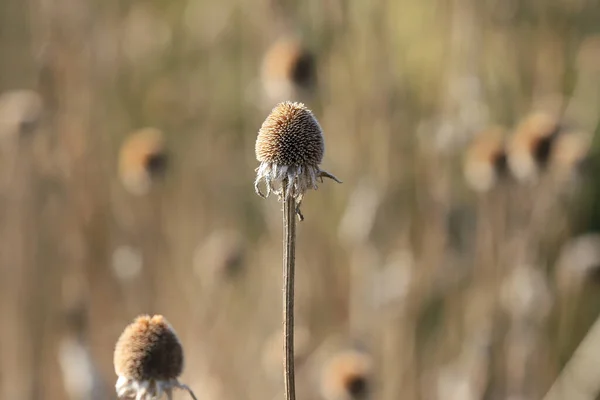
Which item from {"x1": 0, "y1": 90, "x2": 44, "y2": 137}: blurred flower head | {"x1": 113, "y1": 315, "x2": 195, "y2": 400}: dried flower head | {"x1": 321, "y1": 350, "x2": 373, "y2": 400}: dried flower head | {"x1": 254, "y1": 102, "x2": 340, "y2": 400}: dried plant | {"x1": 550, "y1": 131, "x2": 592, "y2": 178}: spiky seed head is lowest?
{"x1": 321, "y1": 350, "x2": 373, "y2": 400}: dried flower head

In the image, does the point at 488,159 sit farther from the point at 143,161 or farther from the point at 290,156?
the point at 290,156

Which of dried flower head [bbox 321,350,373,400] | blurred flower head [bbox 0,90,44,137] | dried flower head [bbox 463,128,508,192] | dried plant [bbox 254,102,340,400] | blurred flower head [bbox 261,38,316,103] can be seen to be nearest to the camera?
dried plant [bbox 254,102,340,400]

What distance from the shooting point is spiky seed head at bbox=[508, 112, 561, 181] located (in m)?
2.13

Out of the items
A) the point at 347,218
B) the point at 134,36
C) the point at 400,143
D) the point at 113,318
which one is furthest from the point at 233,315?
the point at 134,36

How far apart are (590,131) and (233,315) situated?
153cm

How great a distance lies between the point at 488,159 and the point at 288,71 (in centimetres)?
68

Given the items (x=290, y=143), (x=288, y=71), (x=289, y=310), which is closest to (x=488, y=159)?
(x=288, y=71)

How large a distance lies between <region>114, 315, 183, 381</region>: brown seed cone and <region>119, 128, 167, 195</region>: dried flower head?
1.24 m

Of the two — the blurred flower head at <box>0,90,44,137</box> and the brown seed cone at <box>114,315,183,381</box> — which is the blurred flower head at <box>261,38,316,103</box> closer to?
the blurred flower head at <box>0,90,44,137</box>

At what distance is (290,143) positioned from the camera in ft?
3.03

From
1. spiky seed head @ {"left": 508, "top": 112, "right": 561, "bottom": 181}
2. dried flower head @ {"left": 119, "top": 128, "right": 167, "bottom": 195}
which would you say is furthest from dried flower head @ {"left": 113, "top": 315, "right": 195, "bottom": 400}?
spiky seed head @ {"left": 508, "top": 112, "right": 561, "bottom": 181}

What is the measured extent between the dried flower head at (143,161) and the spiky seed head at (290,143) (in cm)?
130

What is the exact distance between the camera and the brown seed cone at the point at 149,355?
977 mm

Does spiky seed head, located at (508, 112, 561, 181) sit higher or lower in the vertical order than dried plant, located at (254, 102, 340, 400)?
lower
